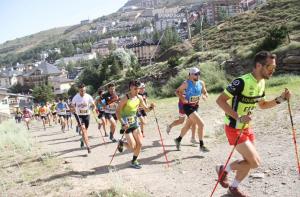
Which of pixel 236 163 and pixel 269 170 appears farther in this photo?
pixel 269 170

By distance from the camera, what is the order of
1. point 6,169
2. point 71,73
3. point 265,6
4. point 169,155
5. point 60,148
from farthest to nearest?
point 71,73
point 265,6
point 60,148
point 6,169
point 169,155

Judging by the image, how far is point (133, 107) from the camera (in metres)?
9.78

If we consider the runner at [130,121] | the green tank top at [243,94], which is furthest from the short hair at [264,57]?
the runner at [130,121]

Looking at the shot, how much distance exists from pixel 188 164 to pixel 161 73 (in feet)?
101

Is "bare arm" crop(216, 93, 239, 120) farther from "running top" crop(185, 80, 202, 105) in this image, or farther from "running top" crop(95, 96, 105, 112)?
"running top" crop(95, 96, 105, 112)

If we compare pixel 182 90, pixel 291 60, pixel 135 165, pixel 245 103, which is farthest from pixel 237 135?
pixel 291 60

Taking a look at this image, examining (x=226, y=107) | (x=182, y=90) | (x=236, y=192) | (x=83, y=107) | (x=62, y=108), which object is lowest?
(x=62, y=108)

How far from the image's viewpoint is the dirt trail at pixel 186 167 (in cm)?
759

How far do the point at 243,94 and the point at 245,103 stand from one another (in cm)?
17

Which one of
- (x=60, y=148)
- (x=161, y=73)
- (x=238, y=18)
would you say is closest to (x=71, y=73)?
(x=238, y=18)

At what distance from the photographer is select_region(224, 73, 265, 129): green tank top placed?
6.18 m

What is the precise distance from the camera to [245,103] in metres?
6.32

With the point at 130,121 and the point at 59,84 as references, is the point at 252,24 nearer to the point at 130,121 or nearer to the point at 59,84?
the point at 130,121

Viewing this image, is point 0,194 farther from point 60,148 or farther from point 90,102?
point 60,148
